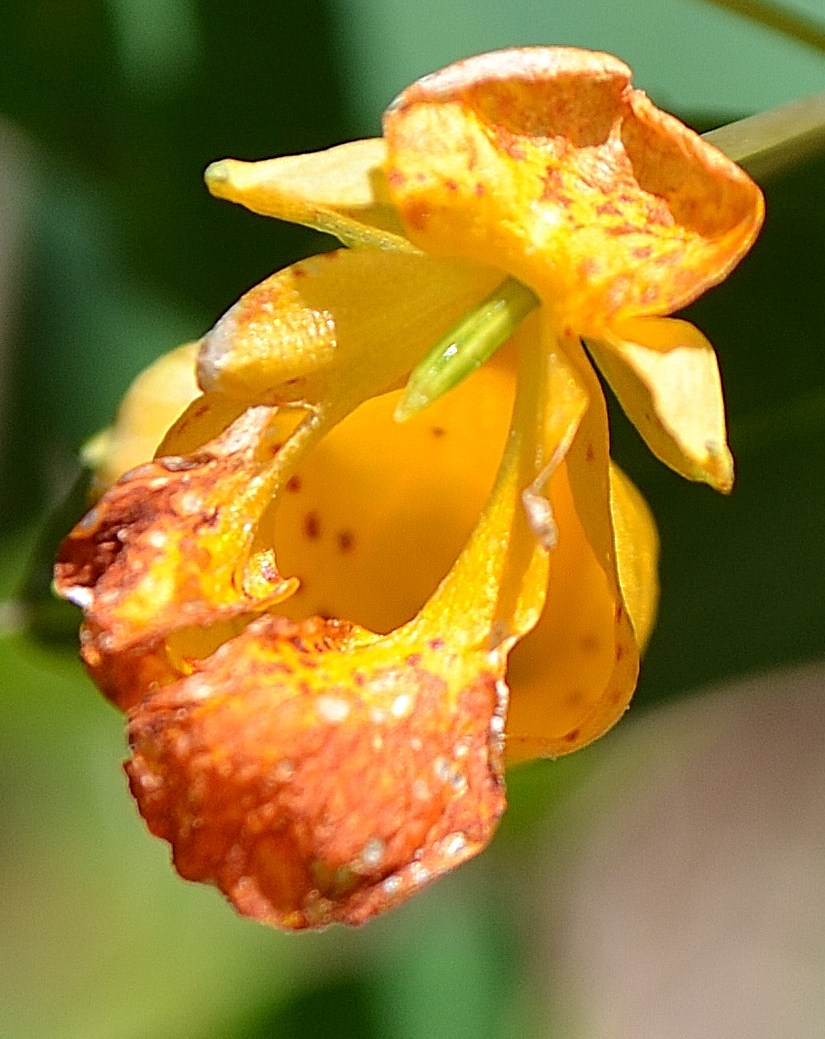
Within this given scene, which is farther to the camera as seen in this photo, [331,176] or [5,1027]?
[5,1027]

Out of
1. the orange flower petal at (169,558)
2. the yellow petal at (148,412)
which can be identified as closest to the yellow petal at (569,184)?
the orange flower petal at (169,558)

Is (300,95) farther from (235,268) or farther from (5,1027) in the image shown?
(5,1027)

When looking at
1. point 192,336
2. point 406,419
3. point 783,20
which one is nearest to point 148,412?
point 192,336

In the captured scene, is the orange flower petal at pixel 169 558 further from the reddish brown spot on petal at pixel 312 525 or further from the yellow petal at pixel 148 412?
the yellow petal at pixel 148 412

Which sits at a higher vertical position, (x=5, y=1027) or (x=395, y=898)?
(x=395, y=898)

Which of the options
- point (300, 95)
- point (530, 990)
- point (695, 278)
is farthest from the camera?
point (530, 990)

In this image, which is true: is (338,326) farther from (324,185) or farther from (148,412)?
(148,412)

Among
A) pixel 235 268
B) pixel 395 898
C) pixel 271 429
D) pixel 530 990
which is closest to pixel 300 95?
pixel 235 268
